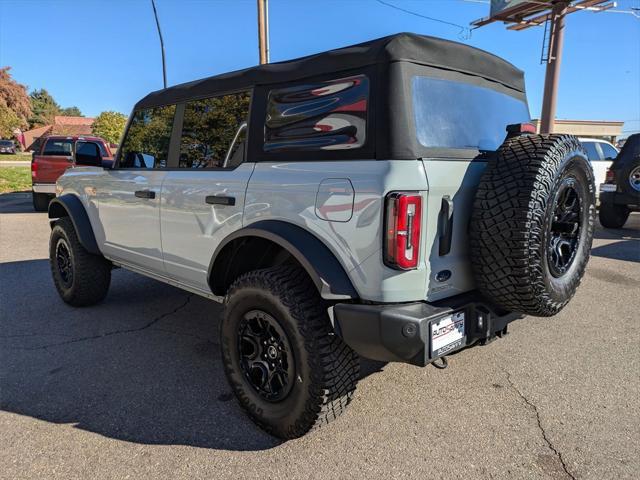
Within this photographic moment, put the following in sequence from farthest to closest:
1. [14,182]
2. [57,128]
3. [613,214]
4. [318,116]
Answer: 1. [57,128]
2. [14,182]
3. [613,214]
4. [318,116]

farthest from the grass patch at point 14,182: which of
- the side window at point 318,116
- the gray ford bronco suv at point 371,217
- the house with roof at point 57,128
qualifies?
the house with roof at point 57,128

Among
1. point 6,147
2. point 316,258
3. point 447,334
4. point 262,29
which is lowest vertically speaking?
point 447,334

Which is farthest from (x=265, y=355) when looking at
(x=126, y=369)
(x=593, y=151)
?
(x=593, y=151)

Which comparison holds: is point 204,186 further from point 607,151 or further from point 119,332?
point 607,151

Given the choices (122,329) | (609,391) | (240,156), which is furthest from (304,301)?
(122,329)

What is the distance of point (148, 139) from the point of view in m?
3.84

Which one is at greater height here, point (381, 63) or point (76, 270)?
point (381, 63)

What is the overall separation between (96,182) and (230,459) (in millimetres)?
2946

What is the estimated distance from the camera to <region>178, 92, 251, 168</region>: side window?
9.62 feet

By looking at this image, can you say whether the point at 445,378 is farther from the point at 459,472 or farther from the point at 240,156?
the point at 240,156

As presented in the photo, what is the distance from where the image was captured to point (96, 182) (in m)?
4.20

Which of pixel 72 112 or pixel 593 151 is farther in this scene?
pixel 72 112

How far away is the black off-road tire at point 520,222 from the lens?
2123mm

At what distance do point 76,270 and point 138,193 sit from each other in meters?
1.37
